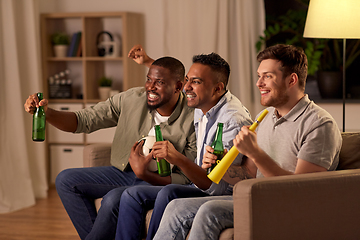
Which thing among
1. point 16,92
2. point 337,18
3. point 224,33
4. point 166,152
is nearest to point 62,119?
point 166,152

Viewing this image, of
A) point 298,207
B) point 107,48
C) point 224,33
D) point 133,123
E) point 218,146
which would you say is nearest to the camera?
point 298,207

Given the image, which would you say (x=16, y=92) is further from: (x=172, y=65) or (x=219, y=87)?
(x=219, y=87)

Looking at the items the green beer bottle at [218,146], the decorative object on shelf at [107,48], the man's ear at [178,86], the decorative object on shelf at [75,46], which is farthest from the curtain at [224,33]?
the green beer bottle at [218,146]

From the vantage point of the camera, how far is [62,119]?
2408 mm

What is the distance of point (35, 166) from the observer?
3.88 metres

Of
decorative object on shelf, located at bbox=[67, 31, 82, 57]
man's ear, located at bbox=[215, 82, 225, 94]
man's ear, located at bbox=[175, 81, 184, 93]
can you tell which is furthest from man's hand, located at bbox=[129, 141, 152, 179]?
decorative object on shelf, located at bbox=[67, 31, 82, 57]

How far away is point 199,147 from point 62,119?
0.79 metres

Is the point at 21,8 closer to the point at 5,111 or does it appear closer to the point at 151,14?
the point at 5,111

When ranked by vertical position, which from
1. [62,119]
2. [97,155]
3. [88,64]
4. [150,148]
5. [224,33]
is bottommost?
[97,155]

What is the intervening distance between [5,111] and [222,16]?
76.7 inches

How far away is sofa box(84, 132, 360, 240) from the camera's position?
1.49 meters

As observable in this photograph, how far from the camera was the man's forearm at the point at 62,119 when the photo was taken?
236cm

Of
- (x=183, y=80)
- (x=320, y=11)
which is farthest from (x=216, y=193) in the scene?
(x=320, y=11)

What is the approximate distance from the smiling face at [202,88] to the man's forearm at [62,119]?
740mm
